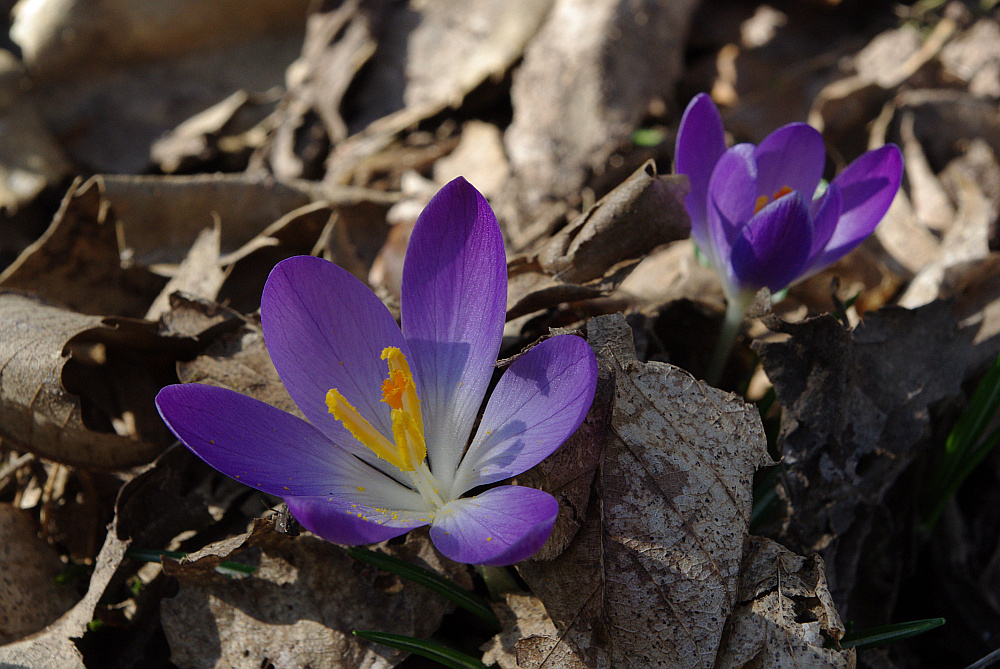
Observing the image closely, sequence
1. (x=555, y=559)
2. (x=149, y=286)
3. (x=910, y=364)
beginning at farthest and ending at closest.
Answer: (x=149, y=286) < (x=910, y=364) < (x=555, y=559)

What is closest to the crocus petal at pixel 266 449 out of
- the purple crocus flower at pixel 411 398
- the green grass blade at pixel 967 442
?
the purple crocus flower at pixel 411 398

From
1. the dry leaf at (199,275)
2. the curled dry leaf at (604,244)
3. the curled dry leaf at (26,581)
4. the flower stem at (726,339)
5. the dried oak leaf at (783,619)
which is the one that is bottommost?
the curled dry leaf at (26,581)

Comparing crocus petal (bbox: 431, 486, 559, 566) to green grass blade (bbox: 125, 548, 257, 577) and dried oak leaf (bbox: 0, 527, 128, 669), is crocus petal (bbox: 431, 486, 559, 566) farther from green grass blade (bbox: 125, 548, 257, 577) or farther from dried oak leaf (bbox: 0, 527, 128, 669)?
dried oak leaf (bbox: 0, 527, 128, 669)

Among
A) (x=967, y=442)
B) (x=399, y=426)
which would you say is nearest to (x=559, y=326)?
(x=399, y=426)

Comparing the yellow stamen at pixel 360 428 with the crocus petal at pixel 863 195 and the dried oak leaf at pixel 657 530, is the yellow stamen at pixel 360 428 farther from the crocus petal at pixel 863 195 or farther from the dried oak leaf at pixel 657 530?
the crocus petal at pixel 863 195

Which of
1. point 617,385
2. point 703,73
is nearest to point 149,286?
point 617,385

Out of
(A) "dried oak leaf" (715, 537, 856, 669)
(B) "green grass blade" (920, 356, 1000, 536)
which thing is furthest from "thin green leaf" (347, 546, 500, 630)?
(B) "green grass blade" (920, 356, 1000, 536)

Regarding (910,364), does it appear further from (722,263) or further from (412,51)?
(412,51)
